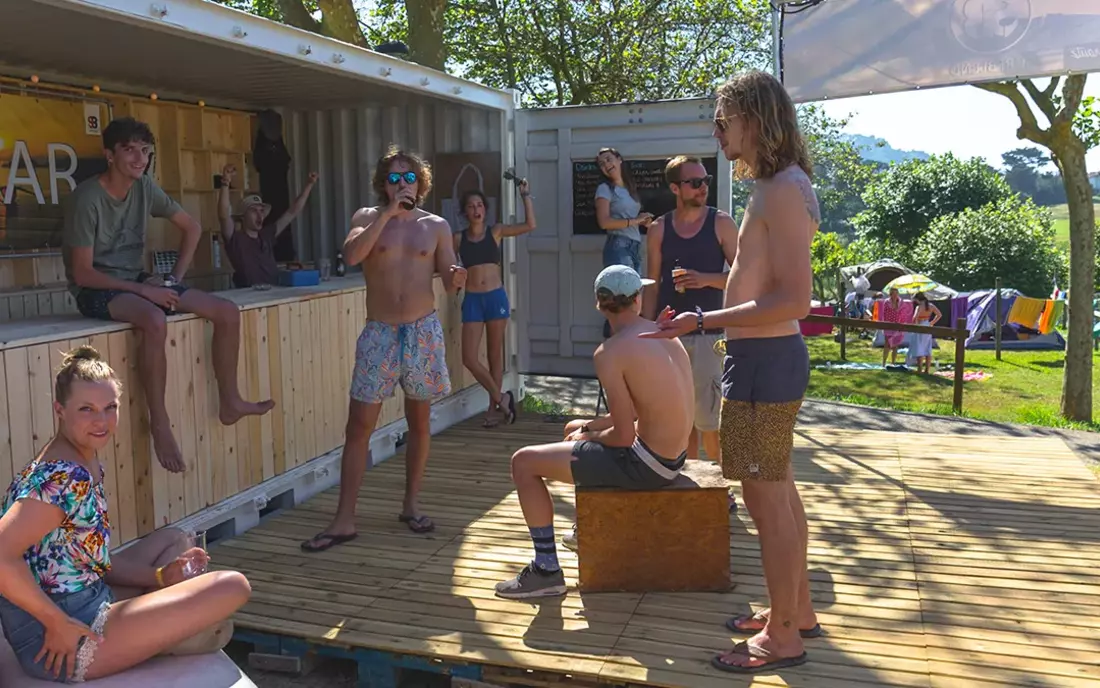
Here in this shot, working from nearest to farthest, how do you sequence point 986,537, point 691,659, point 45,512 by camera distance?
point 45,512, point 691,659, point 986,537

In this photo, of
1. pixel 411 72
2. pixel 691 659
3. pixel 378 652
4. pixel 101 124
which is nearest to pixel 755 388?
pixel 691 659

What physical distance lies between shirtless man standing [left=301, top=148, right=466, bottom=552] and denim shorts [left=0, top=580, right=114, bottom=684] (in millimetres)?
2010

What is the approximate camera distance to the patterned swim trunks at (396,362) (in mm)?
4770

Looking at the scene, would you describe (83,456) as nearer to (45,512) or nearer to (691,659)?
(45,512)

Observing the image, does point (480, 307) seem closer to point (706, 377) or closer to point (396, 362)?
point (396, 362)

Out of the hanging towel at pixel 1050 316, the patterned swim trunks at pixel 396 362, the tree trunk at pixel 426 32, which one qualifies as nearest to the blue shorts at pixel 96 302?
the patterned swim trunks at pixel 396 362

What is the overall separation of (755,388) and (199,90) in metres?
5.60

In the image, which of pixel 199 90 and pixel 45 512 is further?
pixel 199 90

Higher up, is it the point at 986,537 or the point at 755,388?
the point at 755,388

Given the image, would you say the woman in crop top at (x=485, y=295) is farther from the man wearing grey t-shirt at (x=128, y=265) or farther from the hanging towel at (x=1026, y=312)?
the hanging towel at (x=1026, y=312)

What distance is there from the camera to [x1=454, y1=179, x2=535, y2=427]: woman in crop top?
23.9 feet

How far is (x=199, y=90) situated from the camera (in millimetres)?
7270

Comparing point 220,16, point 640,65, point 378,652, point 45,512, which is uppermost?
point 640,65

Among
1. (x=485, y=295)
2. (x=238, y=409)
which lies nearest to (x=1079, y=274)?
(x=485, y=295)
